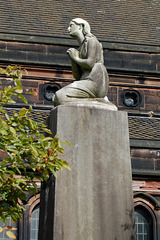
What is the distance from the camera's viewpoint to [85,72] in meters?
10.3

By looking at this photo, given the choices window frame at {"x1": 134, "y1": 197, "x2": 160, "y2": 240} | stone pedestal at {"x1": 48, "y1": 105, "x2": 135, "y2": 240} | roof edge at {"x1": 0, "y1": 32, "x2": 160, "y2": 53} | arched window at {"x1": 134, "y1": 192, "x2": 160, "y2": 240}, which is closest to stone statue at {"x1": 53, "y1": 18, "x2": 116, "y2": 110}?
stone pedestal at {"x1": 48, "y1": 105, "x2": 135, "y2": 240}

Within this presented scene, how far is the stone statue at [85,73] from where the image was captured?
9.96m

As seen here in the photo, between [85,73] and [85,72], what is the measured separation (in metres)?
0.02

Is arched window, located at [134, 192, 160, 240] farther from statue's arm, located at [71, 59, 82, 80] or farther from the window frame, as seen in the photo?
statue's arm, located at [71, 59, 82, 80]

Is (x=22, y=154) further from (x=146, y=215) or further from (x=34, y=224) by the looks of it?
(x=146, y=215)

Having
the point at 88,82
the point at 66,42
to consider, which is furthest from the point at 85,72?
the point at 66,42

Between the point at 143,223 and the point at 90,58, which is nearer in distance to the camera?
the point at 90,58

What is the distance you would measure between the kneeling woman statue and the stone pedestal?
0.84 feet

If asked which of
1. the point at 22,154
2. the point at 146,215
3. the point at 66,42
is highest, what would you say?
the point at 66,42

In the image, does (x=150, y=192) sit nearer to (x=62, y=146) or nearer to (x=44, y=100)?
(x=44, y=100)

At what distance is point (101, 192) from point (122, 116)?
3.45 ft

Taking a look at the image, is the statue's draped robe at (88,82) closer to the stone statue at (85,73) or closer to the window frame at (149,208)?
the stone statue at (85,73)

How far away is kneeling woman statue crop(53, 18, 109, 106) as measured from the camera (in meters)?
9.96

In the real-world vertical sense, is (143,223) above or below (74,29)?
below
